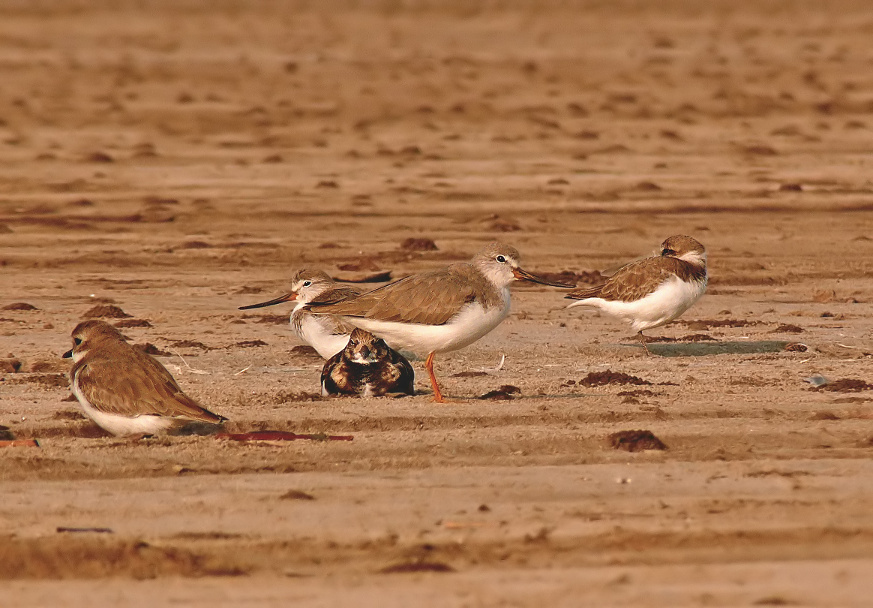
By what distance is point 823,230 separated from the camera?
15336 mm

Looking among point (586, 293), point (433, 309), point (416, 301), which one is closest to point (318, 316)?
point (416, 301)

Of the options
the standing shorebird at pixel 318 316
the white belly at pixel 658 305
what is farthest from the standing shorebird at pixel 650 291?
the standing shorebird at pixel 318 316

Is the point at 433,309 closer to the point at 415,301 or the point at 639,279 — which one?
the point at 415,301

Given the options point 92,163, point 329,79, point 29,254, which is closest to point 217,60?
point 329,79

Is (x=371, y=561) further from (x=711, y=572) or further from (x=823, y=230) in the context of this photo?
(x=823, y=230)

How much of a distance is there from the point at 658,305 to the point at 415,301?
225 centimetres

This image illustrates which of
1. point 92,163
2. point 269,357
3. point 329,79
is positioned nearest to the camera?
point 269,357

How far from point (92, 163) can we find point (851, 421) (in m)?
13.3

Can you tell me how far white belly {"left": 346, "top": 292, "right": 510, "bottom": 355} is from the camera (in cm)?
916

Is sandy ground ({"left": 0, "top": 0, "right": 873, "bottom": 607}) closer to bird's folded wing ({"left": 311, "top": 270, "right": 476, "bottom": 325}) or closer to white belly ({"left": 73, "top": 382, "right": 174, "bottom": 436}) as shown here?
white belly ({"left": 73, "top": 382, "right": 174, "bottom": 436})

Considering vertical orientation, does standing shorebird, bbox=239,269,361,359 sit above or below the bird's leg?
above

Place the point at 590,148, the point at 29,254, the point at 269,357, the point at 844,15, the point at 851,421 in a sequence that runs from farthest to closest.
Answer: the point at 844,15
the point at 590,148
the point at 29,254
the point at 269,357
the point at 851,421

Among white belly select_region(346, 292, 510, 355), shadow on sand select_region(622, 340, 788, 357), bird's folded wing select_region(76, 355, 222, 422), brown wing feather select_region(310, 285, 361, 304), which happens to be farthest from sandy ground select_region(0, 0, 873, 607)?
brown wing feather select_region(310, 285, 361, 304)

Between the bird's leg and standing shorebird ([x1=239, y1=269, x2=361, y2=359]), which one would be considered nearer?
standing shorebird ([x1=239, y1=269, x2=361, y2=359])
